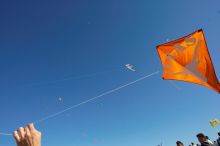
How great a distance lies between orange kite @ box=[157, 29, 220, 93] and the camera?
9493mm

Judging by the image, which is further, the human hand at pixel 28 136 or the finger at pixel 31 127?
the finger at pixel 31 127

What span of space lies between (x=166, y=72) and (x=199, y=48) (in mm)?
1728

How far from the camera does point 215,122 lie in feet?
49.6

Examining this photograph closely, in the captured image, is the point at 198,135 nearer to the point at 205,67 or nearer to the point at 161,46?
the point at 205,67

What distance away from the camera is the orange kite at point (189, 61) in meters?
9.49

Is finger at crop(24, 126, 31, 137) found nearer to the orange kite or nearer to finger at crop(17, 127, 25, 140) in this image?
finger at crop(17, 127, 25, 140)

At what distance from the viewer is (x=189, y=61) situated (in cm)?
1030

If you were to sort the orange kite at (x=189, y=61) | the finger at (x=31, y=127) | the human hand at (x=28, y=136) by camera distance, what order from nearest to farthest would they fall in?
the human hand at (x=28, y=136) < the finger at (x=31, y=127) < the orange kite at (x=189, y=61)

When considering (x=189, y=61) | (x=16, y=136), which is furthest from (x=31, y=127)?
(x=189, y=61)

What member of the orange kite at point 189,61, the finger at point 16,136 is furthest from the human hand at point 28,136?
the orange kite at point 189,61

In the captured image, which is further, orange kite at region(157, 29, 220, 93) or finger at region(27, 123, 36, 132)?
orange kite at region(157, 29, 220, 93)

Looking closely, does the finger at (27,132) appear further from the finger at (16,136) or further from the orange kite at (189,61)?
the orange kite at (189,61)

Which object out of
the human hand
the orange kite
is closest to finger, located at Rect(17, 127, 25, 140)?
the human hand

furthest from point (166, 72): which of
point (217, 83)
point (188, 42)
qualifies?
point (217, 83)
